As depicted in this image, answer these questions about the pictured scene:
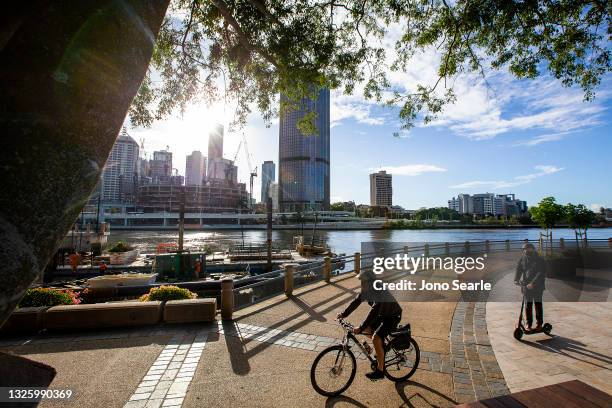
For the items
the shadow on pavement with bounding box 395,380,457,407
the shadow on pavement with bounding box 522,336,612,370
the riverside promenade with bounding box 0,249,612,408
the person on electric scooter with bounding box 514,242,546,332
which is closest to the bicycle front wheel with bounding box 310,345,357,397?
the riverside promenade with bounding box 0,249,612,408

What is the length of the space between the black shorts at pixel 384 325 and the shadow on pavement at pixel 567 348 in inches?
152

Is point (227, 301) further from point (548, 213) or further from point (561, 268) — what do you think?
point (548, 213)

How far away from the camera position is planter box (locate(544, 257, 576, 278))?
14641 millimetres

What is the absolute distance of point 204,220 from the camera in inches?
5650

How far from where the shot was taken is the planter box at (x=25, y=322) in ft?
24.9

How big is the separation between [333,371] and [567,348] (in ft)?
17.1

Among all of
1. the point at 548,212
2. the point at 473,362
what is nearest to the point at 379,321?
the point at 473,362

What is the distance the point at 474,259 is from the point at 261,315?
55.4ft

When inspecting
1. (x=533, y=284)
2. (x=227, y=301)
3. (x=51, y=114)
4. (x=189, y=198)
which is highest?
(x=189, y=198)

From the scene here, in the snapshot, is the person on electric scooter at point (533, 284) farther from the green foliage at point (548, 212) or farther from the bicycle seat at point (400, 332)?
the green foliage at point (548, 212)

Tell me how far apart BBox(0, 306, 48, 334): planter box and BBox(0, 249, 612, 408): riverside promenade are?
0.40 metres

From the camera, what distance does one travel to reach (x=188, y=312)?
825 cm

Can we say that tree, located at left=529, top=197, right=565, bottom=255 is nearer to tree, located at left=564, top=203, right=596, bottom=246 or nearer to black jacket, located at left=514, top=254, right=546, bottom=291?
tree, located at left=564, top=203, right=596, bottom=246

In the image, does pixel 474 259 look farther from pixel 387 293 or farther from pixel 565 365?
pixel 387 293
